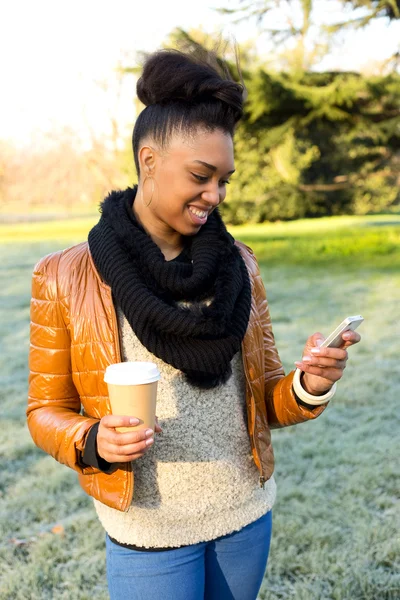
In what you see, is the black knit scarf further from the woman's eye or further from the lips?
the woman's eye

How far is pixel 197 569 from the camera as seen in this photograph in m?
1.54

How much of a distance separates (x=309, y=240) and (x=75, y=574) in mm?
15944

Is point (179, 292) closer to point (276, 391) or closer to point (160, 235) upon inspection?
point (160, 235)

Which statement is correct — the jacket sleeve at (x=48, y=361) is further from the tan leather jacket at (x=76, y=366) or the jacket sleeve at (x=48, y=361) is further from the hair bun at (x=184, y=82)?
the hair bun at (x=184, y=82)

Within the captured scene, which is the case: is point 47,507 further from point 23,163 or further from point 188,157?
point 23,163

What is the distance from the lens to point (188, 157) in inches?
58.8

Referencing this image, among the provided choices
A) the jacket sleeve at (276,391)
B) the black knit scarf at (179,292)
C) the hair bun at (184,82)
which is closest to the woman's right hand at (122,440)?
the black knit scarf at (179,292)

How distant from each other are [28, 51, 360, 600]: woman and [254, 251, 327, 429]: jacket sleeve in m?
0.03

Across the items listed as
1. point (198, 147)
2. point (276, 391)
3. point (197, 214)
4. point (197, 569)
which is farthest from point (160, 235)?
point (197, 569)

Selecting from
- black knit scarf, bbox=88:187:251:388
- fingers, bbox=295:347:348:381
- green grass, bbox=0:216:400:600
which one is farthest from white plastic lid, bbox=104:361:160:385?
green grass, bbox=0:216:400:600

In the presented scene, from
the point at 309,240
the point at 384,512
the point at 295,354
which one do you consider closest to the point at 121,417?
the point at 384,512

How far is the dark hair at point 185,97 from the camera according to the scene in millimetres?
1502

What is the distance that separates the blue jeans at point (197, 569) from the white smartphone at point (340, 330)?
0.55 metres

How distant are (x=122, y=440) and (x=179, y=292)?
0.44 metres
